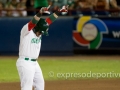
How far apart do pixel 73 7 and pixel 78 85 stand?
7435 mm

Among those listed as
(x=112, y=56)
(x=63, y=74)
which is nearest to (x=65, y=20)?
(x=112, y=56)

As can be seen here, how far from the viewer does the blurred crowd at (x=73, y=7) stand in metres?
17.6

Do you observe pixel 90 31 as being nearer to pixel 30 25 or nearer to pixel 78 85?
pixel 78 85

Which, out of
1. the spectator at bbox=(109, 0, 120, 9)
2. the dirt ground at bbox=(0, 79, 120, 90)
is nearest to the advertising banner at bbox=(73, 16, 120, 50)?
the spectator at bbox=(109, 0, 120, 9)

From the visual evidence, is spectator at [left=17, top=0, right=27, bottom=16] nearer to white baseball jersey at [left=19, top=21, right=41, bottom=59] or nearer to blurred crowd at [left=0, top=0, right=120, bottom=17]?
blurred crowd at [left=0, top=0, right=120, bottom=17]

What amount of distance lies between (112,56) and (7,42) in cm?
413

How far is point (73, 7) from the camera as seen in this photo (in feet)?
59.8

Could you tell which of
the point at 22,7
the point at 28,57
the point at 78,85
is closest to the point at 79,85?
the point at 78,85

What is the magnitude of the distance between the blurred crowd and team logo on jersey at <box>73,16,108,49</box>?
454 mm

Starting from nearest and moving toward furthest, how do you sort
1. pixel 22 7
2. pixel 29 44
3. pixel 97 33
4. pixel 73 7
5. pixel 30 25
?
pixel 30 25, pixel 29 44, pixel 97 33, pixel 22 7, pixel 73 7

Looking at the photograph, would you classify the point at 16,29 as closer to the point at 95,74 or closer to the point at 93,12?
the point at 93,12

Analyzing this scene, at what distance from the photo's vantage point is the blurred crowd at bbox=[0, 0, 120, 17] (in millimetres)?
17609

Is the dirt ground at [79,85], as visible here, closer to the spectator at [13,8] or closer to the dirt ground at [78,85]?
the dirt ground at [78,85]

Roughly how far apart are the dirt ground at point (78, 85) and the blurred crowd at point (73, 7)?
5955mm
